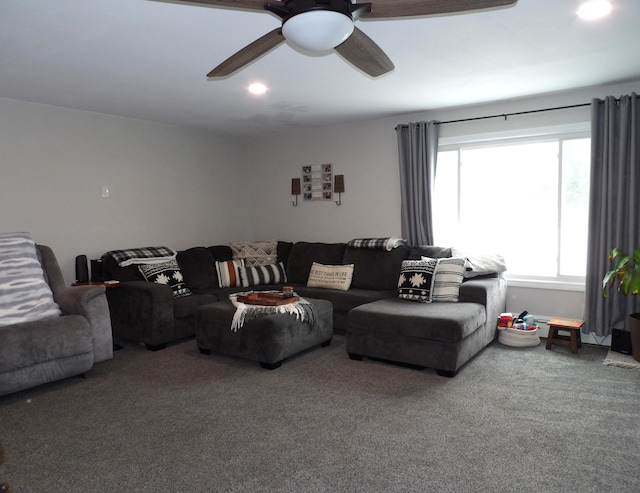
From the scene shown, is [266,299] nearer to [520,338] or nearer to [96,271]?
[96,271]

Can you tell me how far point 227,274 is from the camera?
5078mm

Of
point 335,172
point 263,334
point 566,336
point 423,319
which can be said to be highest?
point 335,172

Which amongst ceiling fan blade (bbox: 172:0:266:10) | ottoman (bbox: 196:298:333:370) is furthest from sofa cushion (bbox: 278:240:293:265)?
ceiling fan blade (bbox: 172:0:266:10)

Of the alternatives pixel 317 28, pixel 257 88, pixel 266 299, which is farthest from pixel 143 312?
pixel 317 28

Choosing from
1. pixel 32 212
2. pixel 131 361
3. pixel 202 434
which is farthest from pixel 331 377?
pixel 32 212

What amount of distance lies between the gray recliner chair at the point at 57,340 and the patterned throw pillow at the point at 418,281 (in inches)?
97.3

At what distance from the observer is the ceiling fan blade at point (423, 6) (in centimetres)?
179

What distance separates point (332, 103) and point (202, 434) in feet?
10.6

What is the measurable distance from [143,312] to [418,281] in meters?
2.42

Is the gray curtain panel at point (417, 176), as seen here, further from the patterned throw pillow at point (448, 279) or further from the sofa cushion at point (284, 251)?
the sofa cushion at point (284, 251)

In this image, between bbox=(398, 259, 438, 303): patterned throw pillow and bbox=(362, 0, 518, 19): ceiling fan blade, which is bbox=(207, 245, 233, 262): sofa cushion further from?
bbox=(362, 0, 518, 19): ceiling fan blade

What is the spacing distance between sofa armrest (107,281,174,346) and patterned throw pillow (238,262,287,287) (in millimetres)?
1059

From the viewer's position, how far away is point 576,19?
8.54 ft

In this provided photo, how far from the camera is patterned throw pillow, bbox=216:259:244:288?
5.06 meters
